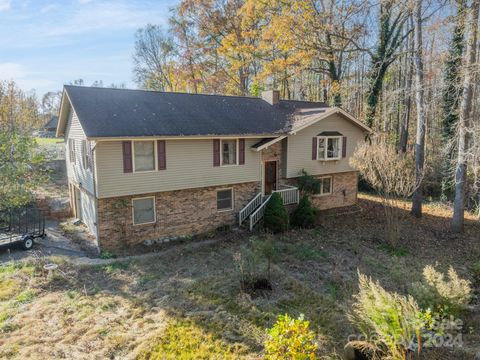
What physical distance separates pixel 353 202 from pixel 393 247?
5.99 m

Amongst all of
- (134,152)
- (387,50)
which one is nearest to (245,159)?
(134,152)

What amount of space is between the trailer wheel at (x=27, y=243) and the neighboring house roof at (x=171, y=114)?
16.4 feet

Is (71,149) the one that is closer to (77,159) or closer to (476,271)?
(77,159)

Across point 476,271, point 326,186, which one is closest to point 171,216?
point 326,186

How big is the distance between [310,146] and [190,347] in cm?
1250

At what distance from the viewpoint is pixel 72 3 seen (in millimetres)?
10320

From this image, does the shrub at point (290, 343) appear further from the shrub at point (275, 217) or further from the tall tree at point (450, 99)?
the tall tree at point (450, 99)

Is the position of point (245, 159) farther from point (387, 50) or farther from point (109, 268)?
point (387, 50)

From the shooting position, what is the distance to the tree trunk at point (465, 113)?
41.7ft

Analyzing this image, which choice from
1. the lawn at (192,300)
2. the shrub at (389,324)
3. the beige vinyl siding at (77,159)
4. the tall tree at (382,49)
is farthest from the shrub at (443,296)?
the tall tree at (382,49)

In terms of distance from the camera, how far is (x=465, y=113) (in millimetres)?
13914

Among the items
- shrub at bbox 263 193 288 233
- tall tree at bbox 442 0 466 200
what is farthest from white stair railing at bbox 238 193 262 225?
tall tree at bbox 442 0 466 200

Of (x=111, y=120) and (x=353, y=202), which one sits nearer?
(x=111, y=120)

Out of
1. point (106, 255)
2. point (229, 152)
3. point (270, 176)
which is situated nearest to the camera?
point (106, 255)
